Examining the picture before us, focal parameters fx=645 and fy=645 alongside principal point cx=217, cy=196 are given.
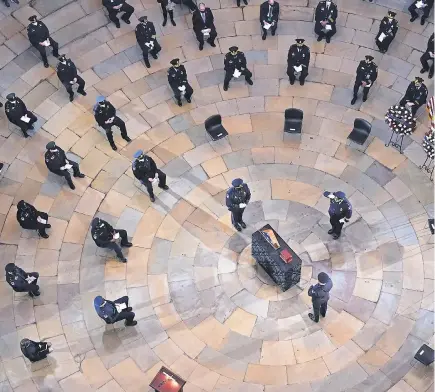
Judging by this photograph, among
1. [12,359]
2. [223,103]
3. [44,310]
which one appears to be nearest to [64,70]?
[223,103]

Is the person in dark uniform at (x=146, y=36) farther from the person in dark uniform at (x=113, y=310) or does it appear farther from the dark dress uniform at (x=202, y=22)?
the person in dark uniform at (x=113, y=310)

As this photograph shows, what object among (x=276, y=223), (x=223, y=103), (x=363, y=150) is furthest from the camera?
(x=223, y=103)

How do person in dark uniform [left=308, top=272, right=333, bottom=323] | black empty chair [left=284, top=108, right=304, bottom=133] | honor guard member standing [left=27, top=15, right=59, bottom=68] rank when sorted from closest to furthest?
1. person in dark uniform [left=308, top=272, right=333, bottom=323]
2. black empty chair [left=284, top=108, right=304, bottom=133]
3. honor guard member standing [left=27, top=15, right=59, bottom=68]

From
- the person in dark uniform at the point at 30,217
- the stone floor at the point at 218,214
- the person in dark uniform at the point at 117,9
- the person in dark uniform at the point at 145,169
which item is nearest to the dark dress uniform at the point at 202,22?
the stone floor at the point at 218,214

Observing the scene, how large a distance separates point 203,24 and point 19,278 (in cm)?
1259

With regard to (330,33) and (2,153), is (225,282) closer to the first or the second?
(2,153)

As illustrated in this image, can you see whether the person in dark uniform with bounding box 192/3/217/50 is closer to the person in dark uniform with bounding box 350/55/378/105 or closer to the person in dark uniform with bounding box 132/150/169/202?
the person in dark uniform with bounding box 350/55/378/105

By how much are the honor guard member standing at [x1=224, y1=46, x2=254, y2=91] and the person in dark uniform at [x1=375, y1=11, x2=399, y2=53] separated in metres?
5.53

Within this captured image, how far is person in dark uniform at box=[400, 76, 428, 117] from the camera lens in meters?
23.4

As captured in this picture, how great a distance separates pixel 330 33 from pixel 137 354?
15.2m

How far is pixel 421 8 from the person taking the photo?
26.9m

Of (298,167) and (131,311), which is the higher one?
(298,167)

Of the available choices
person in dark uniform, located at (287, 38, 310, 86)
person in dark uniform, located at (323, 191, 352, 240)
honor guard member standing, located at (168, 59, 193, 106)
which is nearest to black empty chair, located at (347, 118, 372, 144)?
person in dark uniform, located at (287, 38, 310, 86)

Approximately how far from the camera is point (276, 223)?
2248 cm
